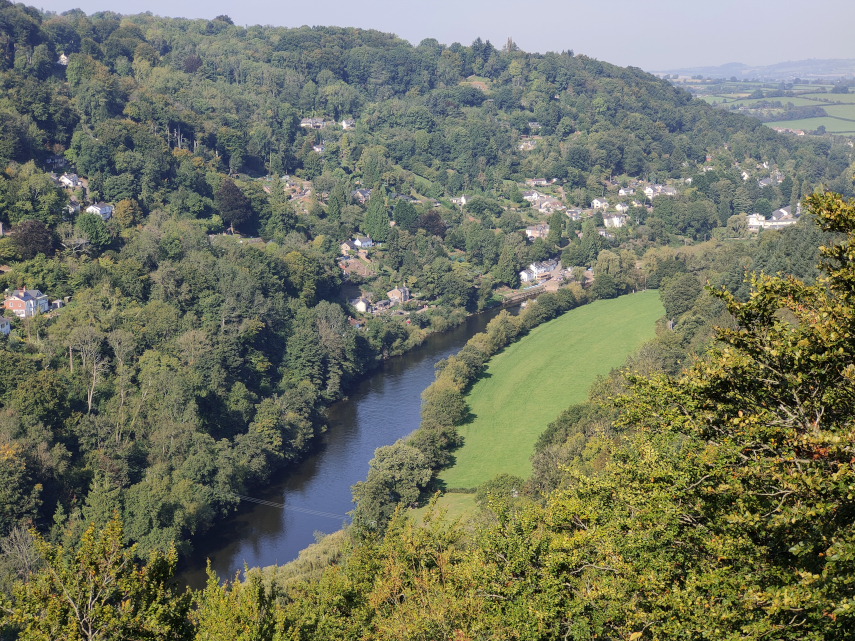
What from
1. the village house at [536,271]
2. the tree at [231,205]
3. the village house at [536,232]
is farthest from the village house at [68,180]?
the village house at [536,232]

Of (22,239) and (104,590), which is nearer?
(104,590)

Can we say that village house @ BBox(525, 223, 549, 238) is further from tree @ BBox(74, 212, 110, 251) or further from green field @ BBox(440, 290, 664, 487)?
tree @ BBox(74, 212, 110, 251)

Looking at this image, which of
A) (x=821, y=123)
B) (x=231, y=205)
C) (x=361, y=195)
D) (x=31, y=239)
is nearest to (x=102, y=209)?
(x=31, y=239)

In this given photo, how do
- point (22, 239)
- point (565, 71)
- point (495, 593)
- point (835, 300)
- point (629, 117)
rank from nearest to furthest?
point (835, 300) < point (495, 593) < point (22, 239) < point (629, 117) < point (565, 71)

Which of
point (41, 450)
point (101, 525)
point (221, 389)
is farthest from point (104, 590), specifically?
point (221, 389)

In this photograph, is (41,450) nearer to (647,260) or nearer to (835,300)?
(835,300)
